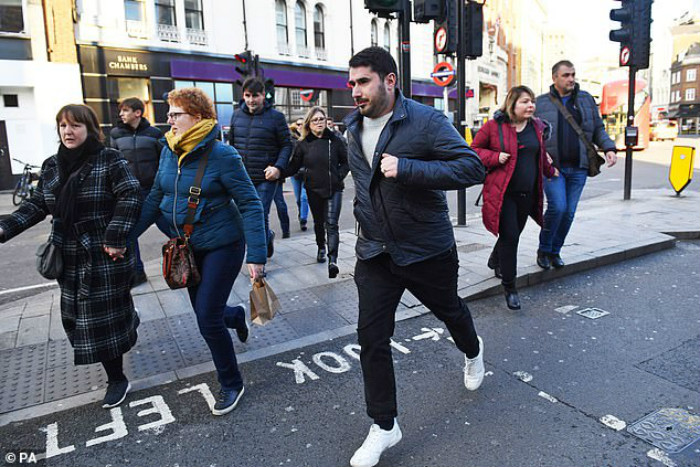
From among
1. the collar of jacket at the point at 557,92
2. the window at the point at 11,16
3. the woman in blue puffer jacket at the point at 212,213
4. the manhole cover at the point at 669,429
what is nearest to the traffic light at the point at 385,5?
the collar of jacket at the point at 557,92

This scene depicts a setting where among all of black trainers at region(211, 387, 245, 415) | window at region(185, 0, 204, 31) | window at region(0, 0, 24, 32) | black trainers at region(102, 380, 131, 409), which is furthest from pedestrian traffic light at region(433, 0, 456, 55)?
window at region(185, 0, 204, 31)

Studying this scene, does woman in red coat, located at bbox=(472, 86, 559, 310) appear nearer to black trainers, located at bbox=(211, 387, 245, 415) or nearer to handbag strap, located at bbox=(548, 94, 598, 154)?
handbag strap, located at bbox=(548, 94, 598, 154)

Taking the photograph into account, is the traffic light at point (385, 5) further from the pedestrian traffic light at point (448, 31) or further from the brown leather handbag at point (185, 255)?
the brown leather handbag at point (185, 255)

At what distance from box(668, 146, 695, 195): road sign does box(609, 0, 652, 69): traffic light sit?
2.10 metres

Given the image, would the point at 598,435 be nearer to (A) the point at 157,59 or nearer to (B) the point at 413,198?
(B) the point at 413,198

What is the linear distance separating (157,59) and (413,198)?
61.4 ft

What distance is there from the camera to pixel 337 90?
25109 mm

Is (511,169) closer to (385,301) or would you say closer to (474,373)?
(474,373)

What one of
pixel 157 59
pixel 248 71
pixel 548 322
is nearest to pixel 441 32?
pixel 548 322

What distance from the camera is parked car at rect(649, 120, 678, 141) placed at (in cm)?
4156

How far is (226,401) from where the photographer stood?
3158 mm

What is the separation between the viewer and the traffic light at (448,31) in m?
7.35

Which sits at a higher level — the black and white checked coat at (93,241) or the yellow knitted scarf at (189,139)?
the yellow knitted scarf at (189,139)

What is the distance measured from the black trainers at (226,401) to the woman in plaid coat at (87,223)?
0.63m
